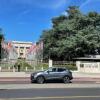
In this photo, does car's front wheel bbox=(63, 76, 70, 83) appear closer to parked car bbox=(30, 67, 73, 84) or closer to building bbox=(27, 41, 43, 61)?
parked car bbox=(30, 67, 73, 84)

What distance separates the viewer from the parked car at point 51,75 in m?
35.7

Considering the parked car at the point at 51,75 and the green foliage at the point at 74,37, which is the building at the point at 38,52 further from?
the parked car at the point at 51,75

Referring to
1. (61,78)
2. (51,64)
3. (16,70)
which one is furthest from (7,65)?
(61,78)

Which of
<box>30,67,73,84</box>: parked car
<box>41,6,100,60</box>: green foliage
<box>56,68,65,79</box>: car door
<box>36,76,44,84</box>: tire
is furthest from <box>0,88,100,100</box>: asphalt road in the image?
<box>41,6,100,60</box>: green foliage

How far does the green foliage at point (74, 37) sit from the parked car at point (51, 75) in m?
39.7

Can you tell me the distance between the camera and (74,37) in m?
79.0

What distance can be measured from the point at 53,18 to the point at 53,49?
45.0 feet

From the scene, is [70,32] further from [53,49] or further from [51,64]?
[51,64]

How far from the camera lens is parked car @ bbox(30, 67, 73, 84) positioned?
35.7 meters

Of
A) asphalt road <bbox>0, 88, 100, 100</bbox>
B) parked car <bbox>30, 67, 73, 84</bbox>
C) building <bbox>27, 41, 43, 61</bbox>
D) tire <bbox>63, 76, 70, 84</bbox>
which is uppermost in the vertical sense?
building <bbox>27, 41, 43, 61</bbox>

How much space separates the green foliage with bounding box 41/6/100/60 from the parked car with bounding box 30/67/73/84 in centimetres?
3967

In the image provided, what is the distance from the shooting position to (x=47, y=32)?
3556 inches

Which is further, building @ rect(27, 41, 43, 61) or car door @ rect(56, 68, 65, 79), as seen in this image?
building @ rect(27, 41, 43, 61)

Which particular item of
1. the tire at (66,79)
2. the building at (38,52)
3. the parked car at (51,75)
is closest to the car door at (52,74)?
the parked car at (51,75)
